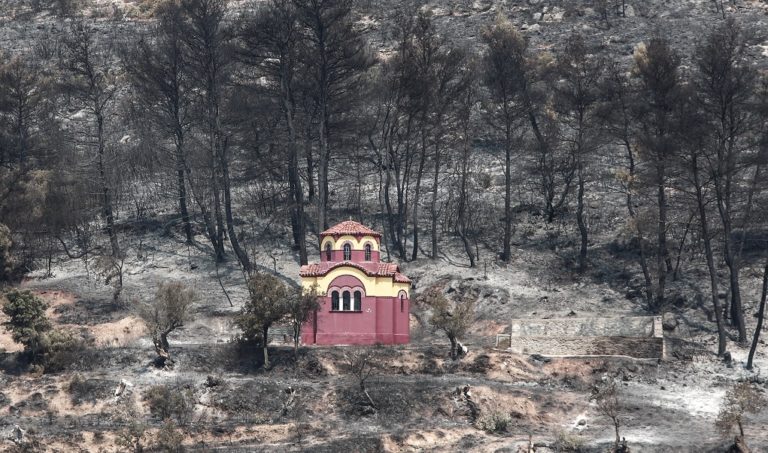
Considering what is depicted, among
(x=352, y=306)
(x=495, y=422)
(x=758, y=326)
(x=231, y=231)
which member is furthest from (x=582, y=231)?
(x=495, y=422)

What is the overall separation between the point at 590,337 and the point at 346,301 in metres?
12.1

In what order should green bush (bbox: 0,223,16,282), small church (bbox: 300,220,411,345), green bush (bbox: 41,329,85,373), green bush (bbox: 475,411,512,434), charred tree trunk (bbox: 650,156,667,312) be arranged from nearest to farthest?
1. green bush (bbox: 475,411,512,434)
2. green bush (bbox: 41,329,85,373)
3. small church (bbox: 300,220,411,345)
4. charred tree trunk (bbox: 650,156,667,312)
5. green bush (bbox: 0,223,16,282)

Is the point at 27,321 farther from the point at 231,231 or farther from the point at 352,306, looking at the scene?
the point at 231,231

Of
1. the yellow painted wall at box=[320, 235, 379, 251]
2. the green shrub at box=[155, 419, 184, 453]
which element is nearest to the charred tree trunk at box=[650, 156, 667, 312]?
the yellow painted wall at box=[320, 235, 379, 251]

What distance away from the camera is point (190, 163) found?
247 ft

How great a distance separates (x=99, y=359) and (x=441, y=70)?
29.4 metres

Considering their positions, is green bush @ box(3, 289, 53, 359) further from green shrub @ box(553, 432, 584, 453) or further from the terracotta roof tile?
green shrub @ box(553, 432, 584, 453)

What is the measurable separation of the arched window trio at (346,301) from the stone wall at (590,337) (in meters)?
7.32

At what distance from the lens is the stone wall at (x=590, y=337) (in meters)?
56.1

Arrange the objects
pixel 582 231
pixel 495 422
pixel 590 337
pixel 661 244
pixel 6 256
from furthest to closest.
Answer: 1. pixel 582 231
2. pixel 6 256
3. pixel 661 244
4. pixel 590 337
5. pixel 495 422

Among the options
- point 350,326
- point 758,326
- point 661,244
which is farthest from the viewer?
point 661,244

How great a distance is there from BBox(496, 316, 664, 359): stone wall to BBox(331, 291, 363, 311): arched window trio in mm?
7317

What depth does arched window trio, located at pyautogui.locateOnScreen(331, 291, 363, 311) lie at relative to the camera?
5912 centimetres

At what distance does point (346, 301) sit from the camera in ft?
194
